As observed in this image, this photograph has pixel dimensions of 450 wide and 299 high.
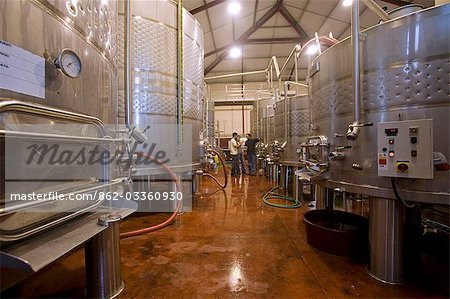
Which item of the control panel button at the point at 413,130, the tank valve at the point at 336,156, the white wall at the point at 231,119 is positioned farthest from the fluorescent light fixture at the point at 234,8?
the white wall at the point at 231,119

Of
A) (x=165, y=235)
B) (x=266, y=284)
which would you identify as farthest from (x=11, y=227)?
(x=165, y=235)

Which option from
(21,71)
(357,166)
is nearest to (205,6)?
(357,166)

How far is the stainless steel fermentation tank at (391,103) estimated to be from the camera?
1264 mm

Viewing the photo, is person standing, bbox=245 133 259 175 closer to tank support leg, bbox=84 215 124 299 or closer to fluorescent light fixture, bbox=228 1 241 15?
fluorescent light fixture, bbox=228 1 241 15

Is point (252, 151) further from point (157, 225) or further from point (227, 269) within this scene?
point (227, 269)

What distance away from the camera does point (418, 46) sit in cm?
133

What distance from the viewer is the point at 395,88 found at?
141cm

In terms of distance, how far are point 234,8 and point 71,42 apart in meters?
6.00

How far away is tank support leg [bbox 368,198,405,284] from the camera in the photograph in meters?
1.44

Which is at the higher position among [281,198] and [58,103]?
[58,103]

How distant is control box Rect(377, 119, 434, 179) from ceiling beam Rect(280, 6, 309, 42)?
6661 millimetres

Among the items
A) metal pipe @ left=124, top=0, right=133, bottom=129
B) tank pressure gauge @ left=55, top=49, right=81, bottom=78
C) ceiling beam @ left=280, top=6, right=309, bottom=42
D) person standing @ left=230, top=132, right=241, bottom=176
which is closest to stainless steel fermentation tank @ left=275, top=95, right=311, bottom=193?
metal pipe @ left=124, top=0, right=133, bottom=129

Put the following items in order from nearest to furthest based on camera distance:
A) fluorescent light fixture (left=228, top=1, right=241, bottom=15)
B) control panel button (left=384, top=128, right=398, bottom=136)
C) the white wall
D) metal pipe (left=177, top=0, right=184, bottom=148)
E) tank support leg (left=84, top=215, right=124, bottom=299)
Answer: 1. tank support leg (left=84, top=215, right=124, bottom=299)
2. control panel button (left=384, top=128, right=398, bottom=136)
3. metal pipe (left=177, top=0, right=184, bottom=148)
4. fluorescent light fixture (left=228, top=1, right=241, bottom=15)
5. the white wall

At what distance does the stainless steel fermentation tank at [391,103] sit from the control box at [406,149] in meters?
0.06
